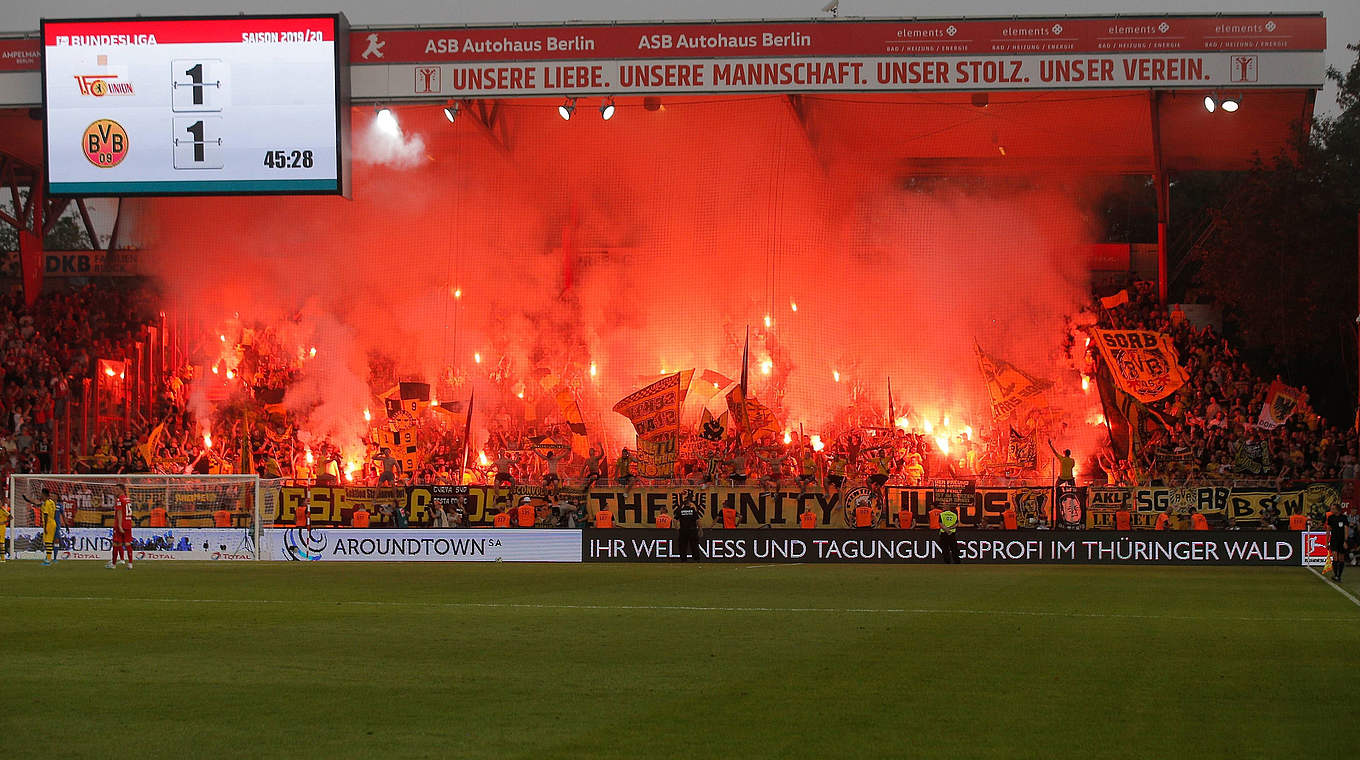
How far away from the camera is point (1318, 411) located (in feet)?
131

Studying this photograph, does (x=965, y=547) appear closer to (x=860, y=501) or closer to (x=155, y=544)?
(x=860, y=501)

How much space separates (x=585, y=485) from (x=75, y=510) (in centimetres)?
1161

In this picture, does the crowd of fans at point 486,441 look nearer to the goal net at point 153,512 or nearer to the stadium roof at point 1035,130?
the stadium roof at point 1035,130

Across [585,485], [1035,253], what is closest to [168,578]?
[585,485]

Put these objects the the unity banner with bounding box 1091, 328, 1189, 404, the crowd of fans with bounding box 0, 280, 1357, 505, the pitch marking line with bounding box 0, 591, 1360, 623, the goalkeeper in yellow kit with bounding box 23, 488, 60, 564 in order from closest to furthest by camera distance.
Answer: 1. the pitch marking line with bounding box 0, 591, 1360, 623
2. the goalkeeper in yellow kit with bounding box 23, 488, 60, 564
3. the crowd of fans with bounding box 0, 280, 1357, 505
4. the the unity banner with bounding box 1091, 328, 1189, 404

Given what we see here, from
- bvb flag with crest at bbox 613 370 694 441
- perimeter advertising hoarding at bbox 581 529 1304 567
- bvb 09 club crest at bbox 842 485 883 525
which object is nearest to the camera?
perimeter advertising hoarding at bbox 581 529 1304 567

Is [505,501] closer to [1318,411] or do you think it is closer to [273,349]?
[273,349]

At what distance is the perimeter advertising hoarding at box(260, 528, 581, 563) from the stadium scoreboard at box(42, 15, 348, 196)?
25.1 ft

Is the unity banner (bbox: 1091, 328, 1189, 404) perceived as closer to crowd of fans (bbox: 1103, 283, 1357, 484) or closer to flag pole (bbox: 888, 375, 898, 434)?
crowd of fans (bbox: 1103, 283, 1357, 484)

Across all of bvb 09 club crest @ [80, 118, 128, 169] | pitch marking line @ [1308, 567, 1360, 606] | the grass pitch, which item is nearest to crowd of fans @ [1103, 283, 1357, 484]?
pitch marking line @ [1308, 567, 1360, 606]

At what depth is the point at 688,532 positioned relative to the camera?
29453 mm

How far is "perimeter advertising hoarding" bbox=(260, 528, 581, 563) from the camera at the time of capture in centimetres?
3027

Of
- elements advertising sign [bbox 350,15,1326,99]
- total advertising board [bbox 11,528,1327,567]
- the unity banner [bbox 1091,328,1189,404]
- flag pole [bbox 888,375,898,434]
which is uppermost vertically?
elements advertising sign [bbox 350,15,1326,99]

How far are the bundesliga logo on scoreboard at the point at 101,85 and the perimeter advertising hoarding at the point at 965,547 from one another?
47.3ft
